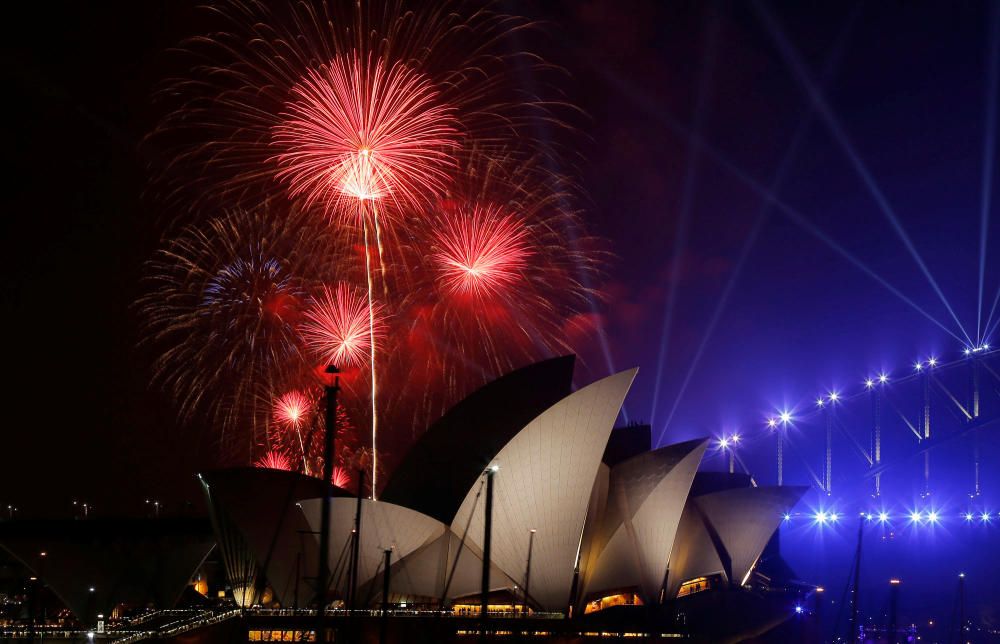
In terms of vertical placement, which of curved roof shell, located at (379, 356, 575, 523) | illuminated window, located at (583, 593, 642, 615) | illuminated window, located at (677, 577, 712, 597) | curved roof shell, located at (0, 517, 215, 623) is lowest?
illuminated window, located at (583, 593, 642, 615)

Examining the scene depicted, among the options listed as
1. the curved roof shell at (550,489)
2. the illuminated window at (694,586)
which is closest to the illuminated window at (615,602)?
the curved roof shell at (550,489)

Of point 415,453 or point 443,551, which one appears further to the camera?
point 415,453

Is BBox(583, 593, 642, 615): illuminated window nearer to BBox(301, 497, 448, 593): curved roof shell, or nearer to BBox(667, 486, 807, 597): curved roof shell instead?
BBox(667, 486, 807, 597): curved roof shell

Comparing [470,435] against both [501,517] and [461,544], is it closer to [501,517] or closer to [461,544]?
[501,517]

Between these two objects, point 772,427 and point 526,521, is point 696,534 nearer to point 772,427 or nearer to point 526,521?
point 526,521

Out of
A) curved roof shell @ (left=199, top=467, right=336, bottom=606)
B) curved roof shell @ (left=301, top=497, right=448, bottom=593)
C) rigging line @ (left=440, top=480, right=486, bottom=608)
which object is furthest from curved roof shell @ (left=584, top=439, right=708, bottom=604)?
curved roof shell @ (left=199, top=467, right=336, bottom=606)

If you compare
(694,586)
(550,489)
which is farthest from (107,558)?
(694,586)

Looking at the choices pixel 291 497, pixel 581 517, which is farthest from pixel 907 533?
pixel 291 497

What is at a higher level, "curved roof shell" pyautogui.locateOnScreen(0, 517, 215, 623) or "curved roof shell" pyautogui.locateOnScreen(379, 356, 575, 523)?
"curved roof shell" pyautogui.locateOnScreen(379, 356, 575, 523)

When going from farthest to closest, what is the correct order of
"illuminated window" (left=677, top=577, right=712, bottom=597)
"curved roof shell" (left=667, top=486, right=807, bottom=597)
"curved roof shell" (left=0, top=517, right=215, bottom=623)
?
"curved roof shell" (left=0, top=517, right=215, bottom=623), "curved roof shell" (left=667, top=486, right=807, bottom=597), "illuminated window" (left=677, top=577, right=712, bottom=597)
